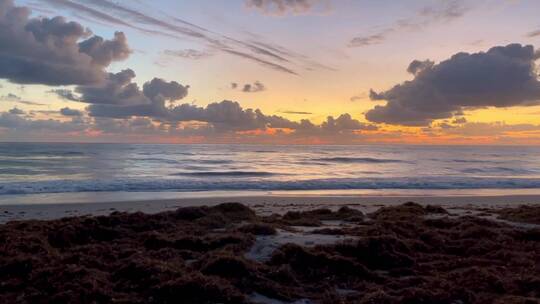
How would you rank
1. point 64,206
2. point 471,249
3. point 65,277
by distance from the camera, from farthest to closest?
point 64,206 → point 471,249 → point 65,277

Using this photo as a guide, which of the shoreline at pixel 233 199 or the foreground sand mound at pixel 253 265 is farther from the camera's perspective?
the shoreline at pixel 233 199

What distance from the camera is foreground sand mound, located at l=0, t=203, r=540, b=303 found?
19.8 ft

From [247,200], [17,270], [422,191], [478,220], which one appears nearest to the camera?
[17,270]

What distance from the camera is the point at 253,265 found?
285 inches

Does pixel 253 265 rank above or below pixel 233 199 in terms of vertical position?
above

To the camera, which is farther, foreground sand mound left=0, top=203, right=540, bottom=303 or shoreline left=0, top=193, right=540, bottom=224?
shoreline left=0, top=193, right=540, bottom=224

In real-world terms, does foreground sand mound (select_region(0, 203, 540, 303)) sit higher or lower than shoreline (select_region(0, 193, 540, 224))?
higher

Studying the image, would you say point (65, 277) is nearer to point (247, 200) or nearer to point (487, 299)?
point (487, 299)

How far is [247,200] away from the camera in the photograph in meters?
21.0

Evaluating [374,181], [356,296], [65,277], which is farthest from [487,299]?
[374,181]

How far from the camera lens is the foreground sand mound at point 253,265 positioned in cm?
604

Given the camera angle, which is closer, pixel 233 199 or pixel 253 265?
pixel 253 265

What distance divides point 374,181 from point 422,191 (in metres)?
4.61

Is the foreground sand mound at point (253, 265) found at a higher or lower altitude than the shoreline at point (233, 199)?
higher
